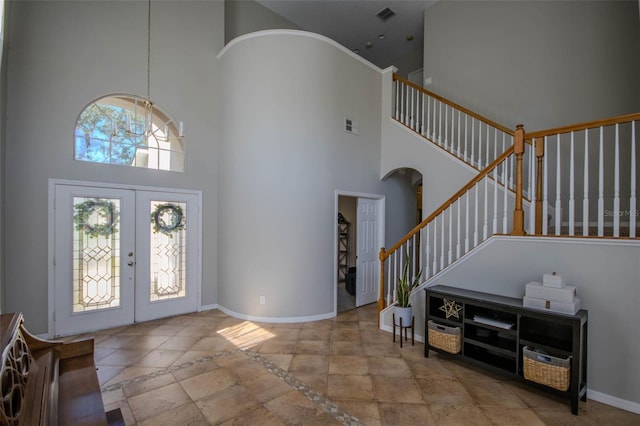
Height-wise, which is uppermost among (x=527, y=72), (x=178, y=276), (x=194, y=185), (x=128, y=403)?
(x=527, y=72)

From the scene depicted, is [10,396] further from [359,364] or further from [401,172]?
[401,172]

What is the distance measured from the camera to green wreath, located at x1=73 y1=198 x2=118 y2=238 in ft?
13.0

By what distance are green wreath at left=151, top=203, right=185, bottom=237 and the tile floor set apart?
1.49 metres

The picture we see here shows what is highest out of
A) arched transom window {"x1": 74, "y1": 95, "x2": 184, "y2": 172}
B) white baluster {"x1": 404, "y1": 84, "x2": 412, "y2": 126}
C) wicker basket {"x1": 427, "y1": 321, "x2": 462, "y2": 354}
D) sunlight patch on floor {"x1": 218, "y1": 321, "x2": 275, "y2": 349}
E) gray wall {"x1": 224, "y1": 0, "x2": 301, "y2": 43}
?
gray wall {"x1": 224, "y1": 0, "x2": 301, "y2": 43}

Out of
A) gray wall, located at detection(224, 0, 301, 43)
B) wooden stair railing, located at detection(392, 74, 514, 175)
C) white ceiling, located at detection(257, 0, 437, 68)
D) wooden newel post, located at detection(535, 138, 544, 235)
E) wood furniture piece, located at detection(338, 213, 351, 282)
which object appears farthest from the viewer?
wood furniture piece, located at detection(338, 213, 351, 282)

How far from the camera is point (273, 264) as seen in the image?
14.6 ft

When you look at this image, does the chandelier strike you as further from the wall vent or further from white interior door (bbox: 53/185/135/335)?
the wall vent

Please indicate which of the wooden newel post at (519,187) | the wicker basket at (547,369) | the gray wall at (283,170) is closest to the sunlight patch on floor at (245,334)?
the gray wall at (283,170)

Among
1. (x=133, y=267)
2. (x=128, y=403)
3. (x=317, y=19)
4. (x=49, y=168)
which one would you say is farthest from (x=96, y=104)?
(x=317, y=19)

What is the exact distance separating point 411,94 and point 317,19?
110 inches

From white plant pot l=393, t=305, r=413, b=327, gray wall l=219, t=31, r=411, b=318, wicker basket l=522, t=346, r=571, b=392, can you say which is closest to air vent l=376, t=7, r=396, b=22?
gray wall l=219, t=31, r=411, b=318

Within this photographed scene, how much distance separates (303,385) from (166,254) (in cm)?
309

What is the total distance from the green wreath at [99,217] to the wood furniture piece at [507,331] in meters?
4.30

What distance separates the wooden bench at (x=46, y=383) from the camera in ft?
3.58
